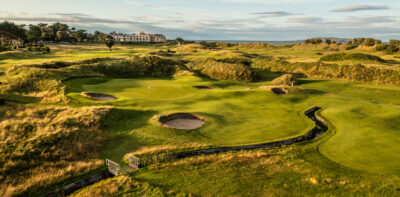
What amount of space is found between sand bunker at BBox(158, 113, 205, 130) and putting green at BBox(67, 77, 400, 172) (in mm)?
884

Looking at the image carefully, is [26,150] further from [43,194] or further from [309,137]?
[309,137]

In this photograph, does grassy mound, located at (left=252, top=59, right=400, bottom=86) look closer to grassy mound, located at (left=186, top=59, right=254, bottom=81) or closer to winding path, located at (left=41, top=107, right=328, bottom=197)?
grassy mound, located at (left=186, top=59, right=254, bottom=81)

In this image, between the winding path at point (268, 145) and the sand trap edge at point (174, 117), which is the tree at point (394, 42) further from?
the sand trap edge at point (174, 117)

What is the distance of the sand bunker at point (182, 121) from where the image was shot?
72.0 feet

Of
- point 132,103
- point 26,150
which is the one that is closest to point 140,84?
point 132,103

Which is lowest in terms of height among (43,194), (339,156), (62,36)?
(43,194)

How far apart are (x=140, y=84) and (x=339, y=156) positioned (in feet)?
103

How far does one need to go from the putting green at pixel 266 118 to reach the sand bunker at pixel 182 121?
0.88 meters

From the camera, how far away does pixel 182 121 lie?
2317cm

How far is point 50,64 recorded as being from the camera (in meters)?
47.1

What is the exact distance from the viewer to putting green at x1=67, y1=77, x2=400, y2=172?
17156 mm

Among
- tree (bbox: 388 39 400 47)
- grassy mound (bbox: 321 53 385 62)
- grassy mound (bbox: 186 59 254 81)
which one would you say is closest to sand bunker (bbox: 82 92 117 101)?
grassy mound (bbox: 186 59 254 81)

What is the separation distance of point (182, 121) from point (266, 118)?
333 inches

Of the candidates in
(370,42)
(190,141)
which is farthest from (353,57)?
(190,141)
